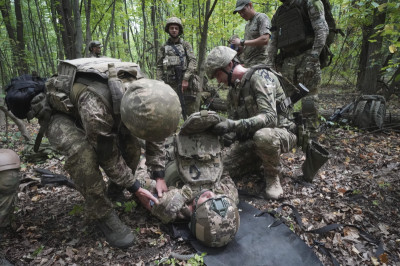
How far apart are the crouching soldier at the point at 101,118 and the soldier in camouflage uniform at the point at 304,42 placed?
3501 mm

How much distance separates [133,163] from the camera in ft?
10.2

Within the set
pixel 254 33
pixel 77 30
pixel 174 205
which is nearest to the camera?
pixel 174 205

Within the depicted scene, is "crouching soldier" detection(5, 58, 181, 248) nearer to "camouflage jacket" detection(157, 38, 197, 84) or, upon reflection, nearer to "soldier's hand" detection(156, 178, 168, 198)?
"soldier's hand" detection(156, 178, 168, 198)

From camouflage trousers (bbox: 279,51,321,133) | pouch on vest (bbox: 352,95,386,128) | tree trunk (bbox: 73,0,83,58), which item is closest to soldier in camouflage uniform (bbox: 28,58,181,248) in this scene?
tree trunk (bbox: 73,0,83,58)

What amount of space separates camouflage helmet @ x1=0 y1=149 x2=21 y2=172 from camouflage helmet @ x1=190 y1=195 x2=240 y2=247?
1790mm

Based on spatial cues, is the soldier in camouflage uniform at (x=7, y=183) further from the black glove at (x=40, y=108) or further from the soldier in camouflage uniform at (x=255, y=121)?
the soldier in camouflage uniform at (x=255, y=121)

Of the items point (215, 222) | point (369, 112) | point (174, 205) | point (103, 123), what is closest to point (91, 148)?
point (103, 123)

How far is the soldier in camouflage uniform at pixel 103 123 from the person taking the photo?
77.3 inches

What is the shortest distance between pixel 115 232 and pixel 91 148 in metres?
0.91

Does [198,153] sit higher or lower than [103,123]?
lower

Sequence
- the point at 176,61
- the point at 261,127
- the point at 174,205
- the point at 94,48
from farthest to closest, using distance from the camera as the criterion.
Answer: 1. the point at 94,48
2. the point at 176,61
3. the point at 261,127
4. the point at 174,205

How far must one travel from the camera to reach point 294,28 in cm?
479

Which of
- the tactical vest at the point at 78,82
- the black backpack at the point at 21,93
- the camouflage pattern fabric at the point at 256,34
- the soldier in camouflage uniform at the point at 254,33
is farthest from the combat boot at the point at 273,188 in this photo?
the black backpack at the point at 21,93

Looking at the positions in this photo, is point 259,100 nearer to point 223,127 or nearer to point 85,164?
point 223,127
